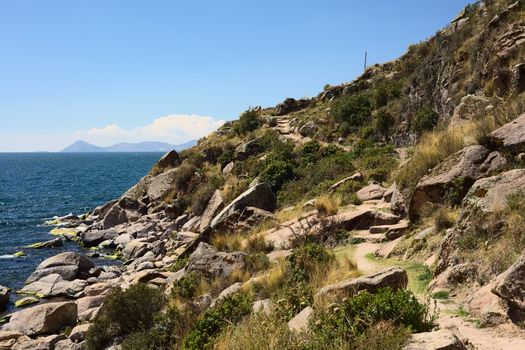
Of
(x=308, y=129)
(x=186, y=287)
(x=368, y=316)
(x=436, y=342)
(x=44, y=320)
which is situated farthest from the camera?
(x=308, y=129)

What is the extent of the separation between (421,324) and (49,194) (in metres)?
61.2

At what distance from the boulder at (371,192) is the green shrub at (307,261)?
6.09 meters

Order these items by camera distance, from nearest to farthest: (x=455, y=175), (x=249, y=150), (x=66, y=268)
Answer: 1. (x=455, y=175)
2. (x=66, y=268)
3. (x=249, y=150)

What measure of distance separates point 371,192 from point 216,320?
1025 centimetres

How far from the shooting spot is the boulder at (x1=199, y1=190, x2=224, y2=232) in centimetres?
2456

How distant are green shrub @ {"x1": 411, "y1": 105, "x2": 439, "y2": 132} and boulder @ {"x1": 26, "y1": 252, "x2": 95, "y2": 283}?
62.2 ft

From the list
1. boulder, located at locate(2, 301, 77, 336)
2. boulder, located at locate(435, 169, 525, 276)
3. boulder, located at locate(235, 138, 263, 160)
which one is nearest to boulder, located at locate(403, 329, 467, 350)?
boulder, located at locate(435, 169, 525, 276)

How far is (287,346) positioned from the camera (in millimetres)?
5246

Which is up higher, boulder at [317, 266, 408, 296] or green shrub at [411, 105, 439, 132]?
green shrub at [411, 105, 439, 132]

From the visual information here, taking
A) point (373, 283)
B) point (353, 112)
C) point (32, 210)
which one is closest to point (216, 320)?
point (373, 283)

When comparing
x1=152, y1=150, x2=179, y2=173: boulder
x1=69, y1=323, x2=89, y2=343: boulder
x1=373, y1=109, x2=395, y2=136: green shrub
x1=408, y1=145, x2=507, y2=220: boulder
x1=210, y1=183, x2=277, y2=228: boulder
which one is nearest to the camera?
x1=408, y1=145, x2=507, y2=220: boulder

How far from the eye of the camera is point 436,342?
4629 millimetres

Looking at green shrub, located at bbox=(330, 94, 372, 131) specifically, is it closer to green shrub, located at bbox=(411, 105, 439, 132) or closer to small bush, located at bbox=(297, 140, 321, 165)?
small bush, located at bbox=(297, 140, 321, 165)

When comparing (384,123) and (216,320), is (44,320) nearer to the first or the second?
(216,320)
